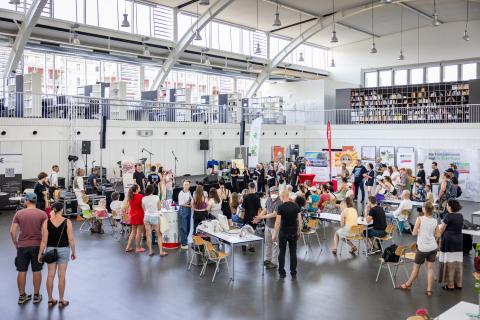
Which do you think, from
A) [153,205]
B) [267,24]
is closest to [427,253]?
[153,205]

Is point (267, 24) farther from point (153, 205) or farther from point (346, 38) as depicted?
point (153, 205)

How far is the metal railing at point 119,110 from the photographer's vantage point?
1399cm

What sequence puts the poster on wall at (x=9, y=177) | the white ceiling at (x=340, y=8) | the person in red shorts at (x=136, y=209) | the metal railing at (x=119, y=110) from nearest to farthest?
the person in red shorts at (x=136, y=209)
the poster on wall at (x=9, y=177)
the metal railing at (x=119, y=110)
the white ceiling at (x=340, y=8)

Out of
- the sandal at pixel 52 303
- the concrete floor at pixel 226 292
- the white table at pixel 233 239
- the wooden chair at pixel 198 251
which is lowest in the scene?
the concrete floor at pixel 226 292

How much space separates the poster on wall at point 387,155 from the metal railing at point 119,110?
5.50m

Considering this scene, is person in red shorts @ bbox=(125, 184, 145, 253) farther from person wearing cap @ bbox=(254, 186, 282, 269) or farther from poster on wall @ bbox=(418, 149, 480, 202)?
poster on wall @ bbox=(418, 149, 480, 202)

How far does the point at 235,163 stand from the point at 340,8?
1007cm

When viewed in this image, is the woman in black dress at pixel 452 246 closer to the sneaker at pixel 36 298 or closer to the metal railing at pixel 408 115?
the sneaker at pixel 36 298

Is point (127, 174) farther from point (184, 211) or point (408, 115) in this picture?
point (408, 115)

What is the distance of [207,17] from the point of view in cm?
2003

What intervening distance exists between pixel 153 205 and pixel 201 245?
1.19 metres

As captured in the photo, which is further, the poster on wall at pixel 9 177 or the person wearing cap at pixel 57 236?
the poster on wall at pixel 9 177

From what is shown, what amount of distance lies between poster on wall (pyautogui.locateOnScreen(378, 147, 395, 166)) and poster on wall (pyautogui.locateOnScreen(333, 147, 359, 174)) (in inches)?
61.4

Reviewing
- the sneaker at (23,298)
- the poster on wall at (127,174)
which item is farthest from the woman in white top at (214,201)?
the poster on wall at (127,174)
